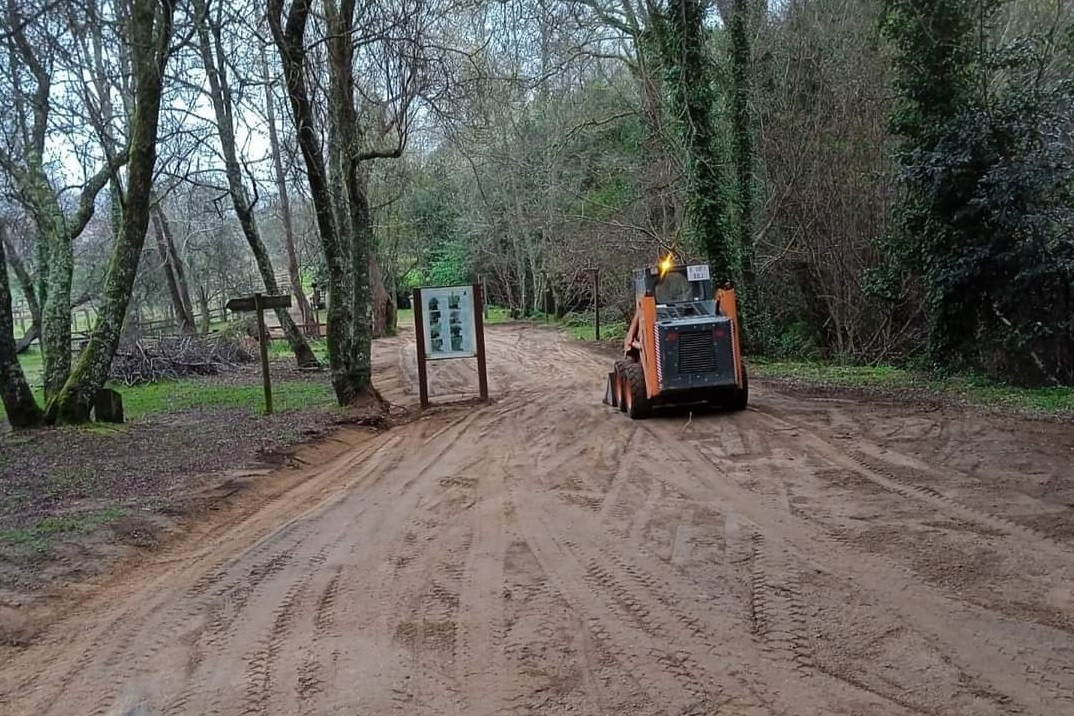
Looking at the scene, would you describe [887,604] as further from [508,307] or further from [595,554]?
[508,307]

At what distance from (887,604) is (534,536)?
8.79ft

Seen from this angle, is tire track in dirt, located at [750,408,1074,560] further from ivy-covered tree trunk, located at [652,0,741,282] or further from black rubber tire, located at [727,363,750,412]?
ivy-covered tree trunk, located at [652,0,741,282]

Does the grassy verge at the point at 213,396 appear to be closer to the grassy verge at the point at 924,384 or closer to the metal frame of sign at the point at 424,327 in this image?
the metal frame of sign at the point at 424,327

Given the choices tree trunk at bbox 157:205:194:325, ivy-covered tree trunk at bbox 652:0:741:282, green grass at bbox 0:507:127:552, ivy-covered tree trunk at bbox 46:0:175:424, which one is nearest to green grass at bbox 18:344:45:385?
tree trunk at bbox 157:205:194:325

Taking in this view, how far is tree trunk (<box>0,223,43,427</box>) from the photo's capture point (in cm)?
1076

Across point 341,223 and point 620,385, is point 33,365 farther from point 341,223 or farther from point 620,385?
point 620,385

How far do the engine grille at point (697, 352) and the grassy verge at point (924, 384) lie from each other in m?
3.80

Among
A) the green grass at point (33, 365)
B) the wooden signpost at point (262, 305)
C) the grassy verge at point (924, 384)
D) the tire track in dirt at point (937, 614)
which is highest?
the wooden signpost at point (262, 305)

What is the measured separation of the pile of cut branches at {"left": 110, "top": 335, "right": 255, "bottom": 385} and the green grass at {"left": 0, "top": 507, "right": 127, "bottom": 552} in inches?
562

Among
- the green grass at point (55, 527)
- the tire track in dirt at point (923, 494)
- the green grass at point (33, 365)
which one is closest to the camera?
the tire track in dirt at point (923, 494)

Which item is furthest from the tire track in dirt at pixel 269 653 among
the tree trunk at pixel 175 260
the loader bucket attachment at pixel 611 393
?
the tree trunk at pixel 175 260

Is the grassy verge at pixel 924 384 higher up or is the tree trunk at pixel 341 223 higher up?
the tree trunk at pixel 341 223

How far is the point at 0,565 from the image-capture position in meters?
6.09

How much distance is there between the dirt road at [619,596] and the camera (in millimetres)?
3988
